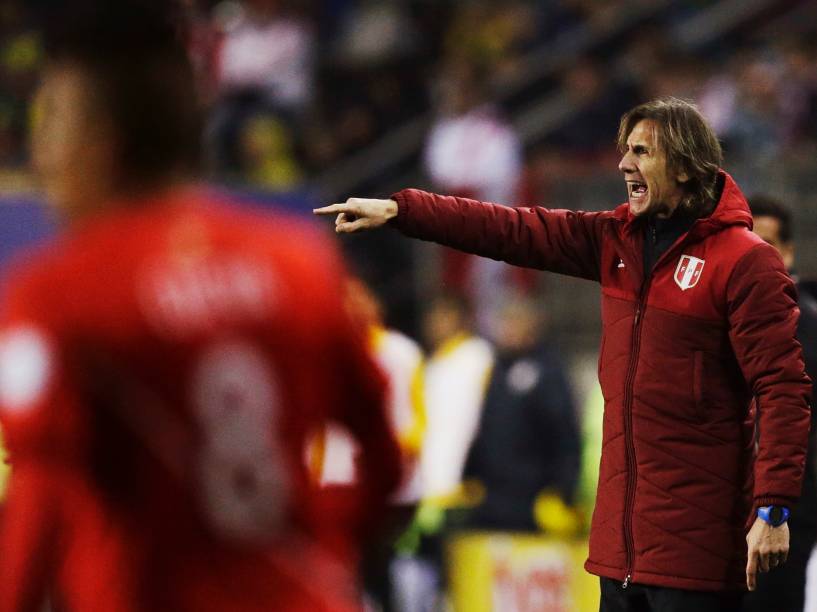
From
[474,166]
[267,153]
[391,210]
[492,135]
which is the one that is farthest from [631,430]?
[267,153]

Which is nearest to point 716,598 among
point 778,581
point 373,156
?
point 778,581

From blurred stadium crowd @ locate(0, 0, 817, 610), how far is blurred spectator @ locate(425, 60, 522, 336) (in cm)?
2

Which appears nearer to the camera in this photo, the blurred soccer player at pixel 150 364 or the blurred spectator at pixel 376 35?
the blurred soccer player at pixel 150 364

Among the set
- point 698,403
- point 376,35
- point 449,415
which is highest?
point 376,35

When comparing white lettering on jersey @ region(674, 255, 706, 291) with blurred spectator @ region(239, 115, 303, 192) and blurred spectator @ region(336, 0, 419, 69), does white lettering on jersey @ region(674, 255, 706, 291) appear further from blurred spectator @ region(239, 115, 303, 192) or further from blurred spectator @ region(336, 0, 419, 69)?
blurred spectator @ region(336, 0, 419, 69)

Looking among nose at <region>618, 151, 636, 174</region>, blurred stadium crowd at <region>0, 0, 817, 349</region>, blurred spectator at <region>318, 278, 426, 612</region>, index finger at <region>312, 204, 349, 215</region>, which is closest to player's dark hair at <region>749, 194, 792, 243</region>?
nose at <region>618, 151, 636, 174</region>

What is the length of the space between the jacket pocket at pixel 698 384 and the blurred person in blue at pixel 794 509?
0.77 meters

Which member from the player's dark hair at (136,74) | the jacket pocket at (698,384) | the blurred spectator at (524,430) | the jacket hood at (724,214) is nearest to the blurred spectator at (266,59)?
the blurred spectator at (524,430)

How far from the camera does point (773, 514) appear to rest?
429 cm

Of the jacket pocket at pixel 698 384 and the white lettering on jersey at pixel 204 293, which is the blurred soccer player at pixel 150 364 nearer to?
the white lettering on jersey at pixel 204 293

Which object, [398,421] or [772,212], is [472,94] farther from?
[398,421]

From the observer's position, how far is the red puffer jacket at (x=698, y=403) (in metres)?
4.32

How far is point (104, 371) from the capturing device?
2.16 metres

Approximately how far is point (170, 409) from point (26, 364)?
8.2 inches
